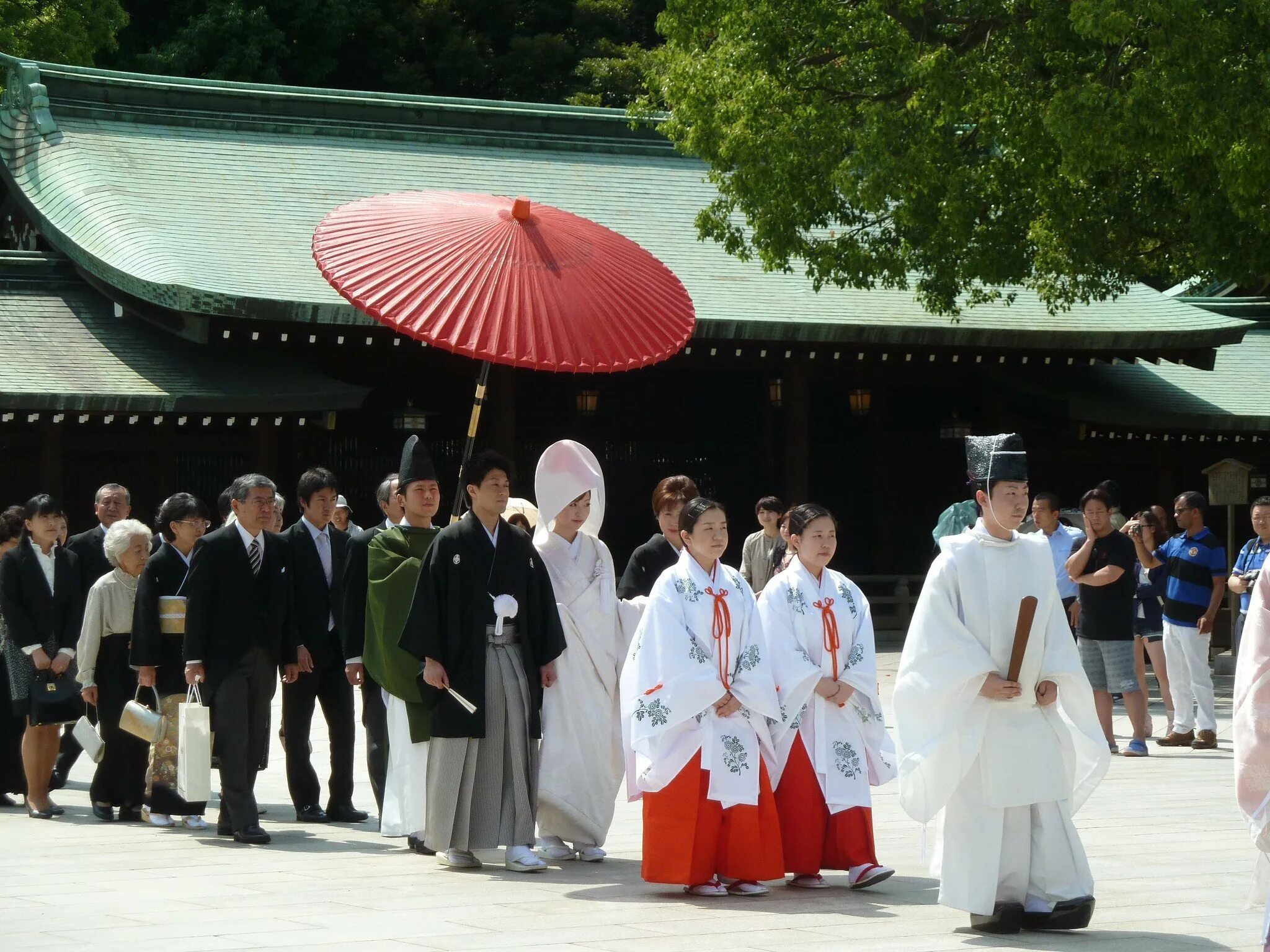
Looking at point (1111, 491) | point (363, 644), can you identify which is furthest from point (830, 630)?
point (1111, 491)

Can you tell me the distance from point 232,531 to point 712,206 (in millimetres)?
8927

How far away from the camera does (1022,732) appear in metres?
5.63

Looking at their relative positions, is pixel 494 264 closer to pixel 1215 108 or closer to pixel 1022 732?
pixel 1022 732

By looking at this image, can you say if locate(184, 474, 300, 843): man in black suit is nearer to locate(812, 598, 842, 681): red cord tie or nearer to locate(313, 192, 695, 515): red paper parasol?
locate(313, 192, 695, 515): red paper parasol

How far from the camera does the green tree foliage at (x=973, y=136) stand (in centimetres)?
1235

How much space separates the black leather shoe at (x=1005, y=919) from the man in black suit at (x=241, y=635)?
3.22m

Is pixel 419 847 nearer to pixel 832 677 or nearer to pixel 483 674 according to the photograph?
pixel 483 674

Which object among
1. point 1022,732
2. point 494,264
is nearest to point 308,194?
point 494,264

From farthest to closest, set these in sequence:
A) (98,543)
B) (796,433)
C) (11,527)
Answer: (796,433) → (98,543) → (11,527)

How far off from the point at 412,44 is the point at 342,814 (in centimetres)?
2607

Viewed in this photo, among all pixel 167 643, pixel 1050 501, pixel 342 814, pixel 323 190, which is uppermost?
pixel 323 190

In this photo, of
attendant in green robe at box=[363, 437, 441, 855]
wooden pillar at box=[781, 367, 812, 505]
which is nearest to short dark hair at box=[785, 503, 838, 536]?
attendant in green robe at box=[363, 437, 441, 855]

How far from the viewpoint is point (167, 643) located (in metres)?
7.84

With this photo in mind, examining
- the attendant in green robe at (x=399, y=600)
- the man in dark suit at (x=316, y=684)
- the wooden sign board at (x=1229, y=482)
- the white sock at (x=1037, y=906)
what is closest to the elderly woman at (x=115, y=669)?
the man in dark suit at (x=316, y=684)
